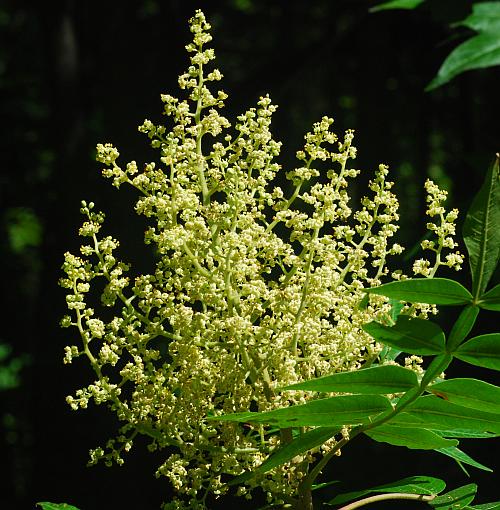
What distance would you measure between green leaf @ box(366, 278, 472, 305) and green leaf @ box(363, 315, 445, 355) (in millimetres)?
43

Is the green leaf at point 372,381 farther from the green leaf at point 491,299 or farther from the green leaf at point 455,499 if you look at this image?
the green leaf at point 455,499

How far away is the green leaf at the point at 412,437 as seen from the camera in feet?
4.56

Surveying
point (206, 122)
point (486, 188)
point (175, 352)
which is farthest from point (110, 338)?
point (486, 188)

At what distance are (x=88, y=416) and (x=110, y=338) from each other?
4811 millimetres

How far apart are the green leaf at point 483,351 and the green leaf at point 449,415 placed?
105 mm

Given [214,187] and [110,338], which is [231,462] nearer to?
[110,338]

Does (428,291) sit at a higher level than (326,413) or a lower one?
higher

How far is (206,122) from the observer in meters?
1.62

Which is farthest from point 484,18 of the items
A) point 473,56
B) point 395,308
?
point 395,308

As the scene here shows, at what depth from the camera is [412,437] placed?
1.42 metres

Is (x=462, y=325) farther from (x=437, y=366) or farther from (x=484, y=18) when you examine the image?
(x=484, y=18)

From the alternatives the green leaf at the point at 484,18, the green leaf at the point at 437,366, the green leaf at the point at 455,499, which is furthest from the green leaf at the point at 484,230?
the green leaf at the point at 484,18

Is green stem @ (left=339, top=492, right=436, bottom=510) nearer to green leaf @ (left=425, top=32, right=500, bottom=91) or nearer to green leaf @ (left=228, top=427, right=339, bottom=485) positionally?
green leaf @ (left=228, top=427, right=339, bottom=485)

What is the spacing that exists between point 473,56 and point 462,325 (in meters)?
1.08
